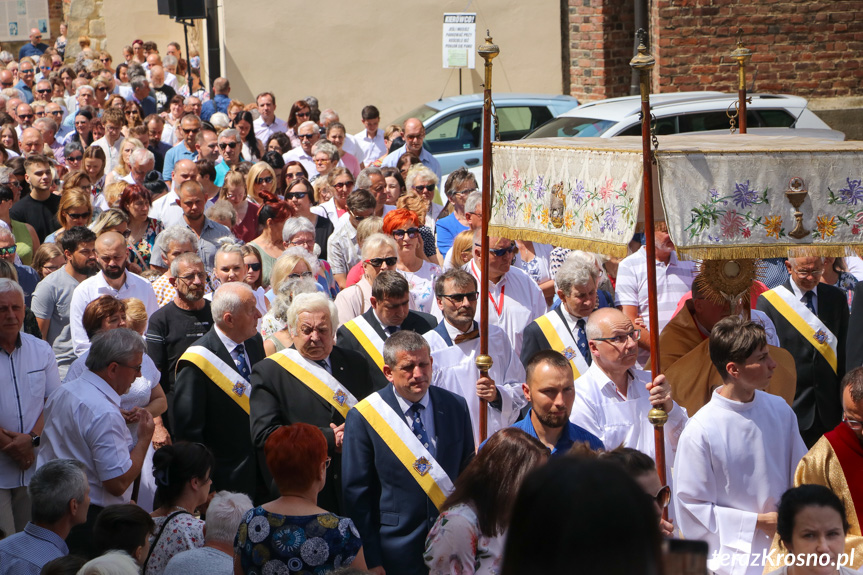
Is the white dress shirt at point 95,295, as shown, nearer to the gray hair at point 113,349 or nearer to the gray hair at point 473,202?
the gray hair at point 113,349

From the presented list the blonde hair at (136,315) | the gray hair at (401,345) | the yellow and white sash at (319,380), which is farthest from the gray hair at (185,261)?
the gray hair at (401,345)

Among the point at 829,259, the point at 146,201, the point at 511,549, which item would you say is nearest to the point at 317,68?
the point at 146,201

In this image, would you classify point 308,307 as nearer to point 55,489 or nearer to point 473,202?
point 55,489

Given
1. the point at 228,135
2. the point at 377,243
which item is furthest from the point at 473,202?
the point at 228,135

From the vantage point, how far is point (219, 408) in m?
5.74

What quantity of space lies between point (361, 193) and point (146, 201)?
5.58 ft

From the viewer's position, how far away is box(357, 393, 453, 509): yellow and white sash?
488 centimetres

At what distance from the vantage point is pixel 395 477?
4.89 m

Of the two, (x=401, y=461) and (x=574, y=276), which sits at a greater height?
(x=574, y=276)

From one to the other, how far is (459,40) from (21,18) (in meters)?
19.4

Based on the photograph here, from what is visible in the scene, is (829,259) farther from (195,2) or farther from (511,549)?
(195,2)

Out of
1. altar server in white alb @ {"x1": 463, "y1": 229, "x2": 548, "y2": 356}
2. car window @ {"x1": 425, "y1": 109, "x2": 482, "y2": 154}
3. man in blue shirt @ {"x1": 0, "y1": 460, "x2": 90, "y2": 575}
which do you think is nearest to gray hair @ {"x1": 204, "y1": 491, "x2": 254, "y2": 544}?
man in blue shirt @ {"x1": 0, "y1": 460, "x2": 90, "y2": 575}

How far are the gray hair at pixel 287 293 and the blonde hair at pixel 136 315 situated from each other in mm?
775

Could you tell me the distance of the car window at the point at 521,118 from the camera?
51.0 ft
